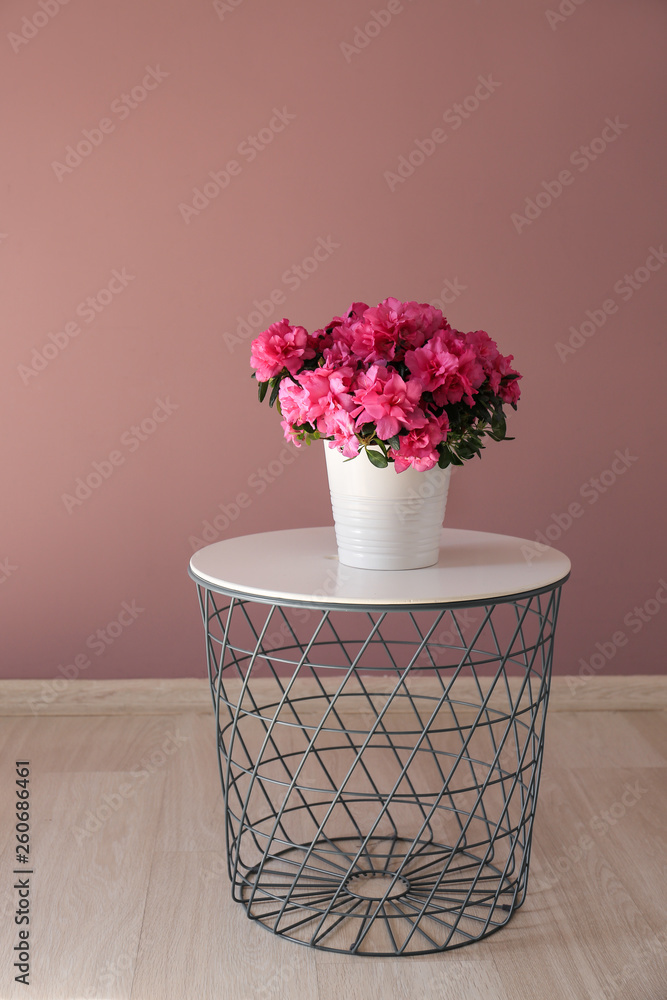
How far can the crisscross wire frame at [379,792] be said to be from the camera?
1521 mm

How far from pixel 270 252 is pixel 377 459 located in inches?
49.9

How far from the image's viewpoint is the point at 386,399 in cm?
137

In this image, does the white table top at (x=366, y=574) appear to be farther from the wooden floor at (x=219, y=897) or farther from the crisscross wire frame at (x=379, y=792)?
the wooden floor at (x=219, y=897)

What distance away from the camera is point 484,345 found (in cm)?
149

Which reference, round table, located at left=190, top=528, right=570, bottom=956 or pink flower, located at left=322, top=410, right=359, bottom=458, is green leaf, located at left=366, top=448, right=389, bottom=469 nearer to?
pink flower, located at left=322, top=410, right=359, bottom=458

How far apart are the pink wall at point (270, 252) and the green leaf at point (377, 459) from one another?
111 cm

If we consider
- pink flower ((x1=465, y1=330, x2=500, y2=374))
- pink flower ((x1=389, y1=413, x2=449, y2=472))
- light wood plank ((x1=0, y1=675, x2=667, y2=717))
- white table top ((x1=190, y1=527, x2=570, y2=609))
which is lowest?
light wood plank ((x1=0, y1=675, x2=667, y2=717))

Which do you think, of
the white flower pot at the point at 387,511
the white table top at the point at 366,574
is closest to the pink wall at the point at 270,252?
the white table top at the point at 366,574

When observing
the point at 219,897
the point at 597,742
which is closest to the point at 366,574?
the point at 219,897

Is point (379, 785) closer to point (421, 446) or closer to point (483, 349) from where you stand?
point (421, 446)

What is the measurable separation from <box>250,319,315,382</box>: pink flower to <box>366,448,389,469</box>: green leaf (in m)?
0.20

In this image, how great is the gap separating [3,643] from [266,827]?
1130 millimetres

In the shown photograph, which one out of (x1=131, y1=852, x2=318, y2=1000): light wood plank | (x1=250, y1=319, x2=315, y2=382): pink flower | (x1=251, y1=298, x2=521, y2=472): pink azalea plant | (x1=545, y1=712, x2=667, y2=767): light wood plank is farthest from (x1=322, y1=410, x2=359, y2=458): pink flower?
(x1=545, y1=712, x2=667, y2=767): light wood plank

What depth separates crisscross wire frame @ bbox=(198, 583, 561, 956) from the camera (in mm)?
1521
